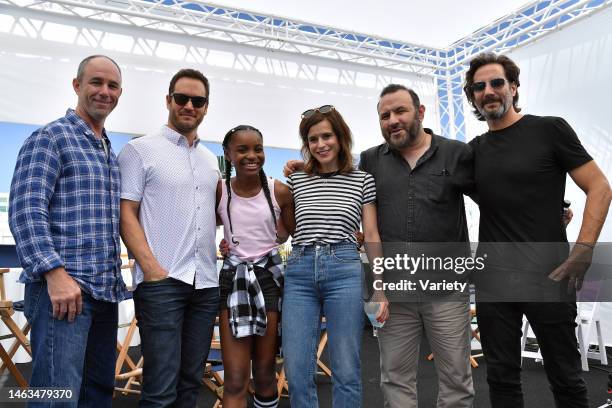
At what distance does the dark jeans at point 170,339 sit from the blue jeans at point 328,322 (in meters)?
0.42

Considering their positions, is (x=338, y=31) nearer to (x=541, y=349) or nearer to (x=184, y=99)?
(x=184, y=99)

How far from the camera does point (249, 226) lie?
2.17 m

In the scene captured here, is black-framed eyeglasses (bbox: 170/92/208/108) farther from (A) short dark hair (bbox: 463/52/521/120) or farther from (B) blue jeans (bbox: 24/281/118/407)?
(A) short dark hair (bbox: 463/52/521/120)

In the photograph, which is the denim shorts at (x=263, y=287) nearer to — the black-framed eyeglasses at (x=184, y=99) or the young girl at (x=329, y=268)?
the young girl at (x=329, y=268)

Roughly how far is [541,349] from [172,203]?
1.89 meters

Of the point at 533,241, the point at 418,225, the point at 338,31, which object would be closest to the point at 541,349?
the point at 533,241

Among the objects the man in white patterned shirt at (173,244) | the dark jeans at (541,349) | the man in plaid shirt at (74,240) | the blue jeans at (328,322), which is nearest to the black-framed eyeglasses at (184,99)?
the man in white patterned shirt at (173,244)

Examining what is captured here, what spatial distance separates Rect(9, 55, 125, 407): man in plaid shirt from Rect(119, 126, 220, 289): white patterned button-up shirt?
95 mm

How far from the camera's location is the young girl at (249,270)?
2.05 metres

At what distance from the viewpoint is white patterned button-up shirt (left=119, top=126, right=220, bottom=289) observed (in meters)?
1.99

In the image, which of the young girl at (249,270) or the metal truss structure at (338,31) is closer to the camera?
the young girl at (249,270)

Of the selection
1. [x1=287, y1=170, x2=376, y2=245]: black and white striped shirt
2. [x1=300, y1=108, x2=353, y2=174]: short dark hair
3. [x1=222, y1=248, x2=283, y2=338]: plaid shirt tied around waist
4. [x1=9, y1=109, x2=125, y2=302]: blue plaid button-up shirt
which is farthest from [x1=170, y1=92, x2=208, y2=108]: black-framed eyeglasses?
[x1=222, y1=248, x2=283, y2=338]: plaid shirt tied around waist

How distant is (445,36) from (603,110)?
11.1 feet

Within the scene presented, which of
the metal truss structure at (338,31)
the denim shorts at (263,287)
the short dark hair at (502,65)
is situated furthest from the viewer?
the metal truss structure at (338,31)
